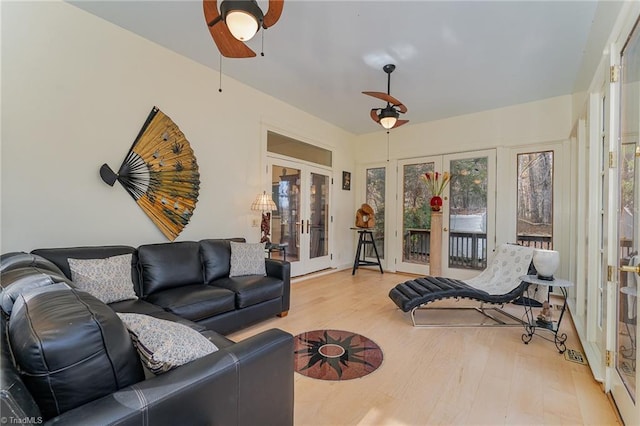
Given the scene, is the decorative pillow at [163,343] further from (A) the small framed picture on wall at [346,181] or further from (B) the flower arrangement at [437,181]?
(A) the small framed picture on wall at [346,181]

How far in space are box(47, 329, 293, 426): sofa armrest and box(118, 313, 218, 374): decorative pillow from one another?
0.05 m

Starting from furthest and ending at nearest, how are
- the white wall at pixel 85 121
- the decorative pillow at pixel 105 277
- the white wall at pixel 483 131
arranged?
the white wall at pixel 483 131 → the white wall at pixel 85 121 → the decorative pillow at pixel 105 277

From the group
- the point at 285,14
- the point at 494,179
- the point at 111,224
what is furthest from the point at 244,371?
the point at 494,179

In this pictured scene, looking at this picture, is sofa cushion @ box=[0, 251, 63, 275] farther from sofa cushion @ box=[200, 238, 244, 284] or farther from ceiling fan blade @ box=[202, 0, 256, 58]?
ceiling fan blade @ box=[202, 0, 256, 58]

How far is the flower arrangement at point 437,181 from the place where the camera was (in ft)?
17.1

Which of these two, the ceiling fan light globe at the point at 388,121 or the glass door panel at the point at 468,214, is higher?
the ceiling fan light globe at the point at 388,121

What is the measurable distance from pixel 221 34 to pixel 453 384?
2.97 meters

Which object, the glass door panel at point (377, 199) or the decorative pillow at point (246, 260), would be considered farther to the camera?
the glass door panel at point (377, 199)

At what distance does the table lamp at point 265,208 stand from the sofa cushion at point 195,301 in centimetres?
150

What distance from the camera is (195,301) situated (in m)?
2.51

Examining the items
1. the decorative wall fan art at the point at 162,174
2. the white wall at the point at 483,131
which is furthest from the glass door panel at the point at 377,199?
the decorative wall fan art at the point at 162,174

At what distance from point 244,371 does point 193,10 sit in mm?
3022

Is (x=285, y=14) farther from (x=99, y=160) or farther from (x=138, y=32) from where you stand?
(x=99, y=160)

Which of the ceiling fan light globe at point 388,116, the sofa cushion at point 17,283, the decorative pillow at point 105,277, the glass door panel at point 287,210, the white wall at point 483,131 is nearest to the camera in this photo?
the sofa cushion at point 17,283
